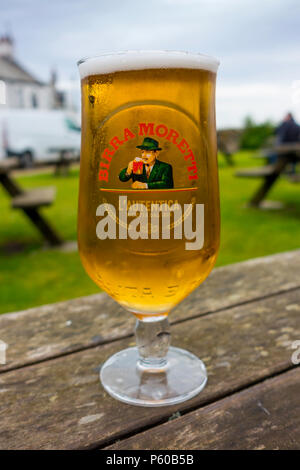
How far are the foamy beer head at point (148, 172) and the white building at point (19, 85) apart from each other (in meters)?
30.0

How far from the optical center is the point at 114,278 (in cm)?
79

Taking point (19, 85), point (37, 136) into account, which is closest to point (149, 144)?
point (37, 136)

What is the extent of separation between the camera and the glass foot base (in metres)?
0.78

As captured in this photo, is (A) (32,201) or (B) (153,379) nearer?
(B) (153,379)

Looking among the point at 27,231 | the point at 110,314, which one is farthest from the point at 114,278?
the point at 27,231

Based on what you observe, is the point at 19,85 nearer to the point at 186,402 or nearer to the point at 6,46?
the point at 6,46

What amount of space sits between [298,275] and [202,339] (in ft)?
1.49

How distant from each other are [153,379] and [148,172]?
380mm

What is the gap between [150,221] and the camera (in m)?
0.74

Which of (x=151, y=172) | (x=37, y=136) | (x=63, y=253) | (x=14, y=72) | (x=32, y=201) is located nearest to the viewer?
(x=151, y=172)

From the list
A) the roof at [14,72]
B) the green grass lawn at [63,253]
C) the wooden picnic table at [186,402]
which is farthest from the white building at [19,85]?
the wooden picnic table at [186,402]

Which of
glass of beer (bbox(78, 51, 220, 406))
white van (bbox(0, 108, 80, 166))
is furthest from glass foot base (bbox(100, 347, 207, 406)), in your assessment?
white van (bbox(0, 108, 80, 166))

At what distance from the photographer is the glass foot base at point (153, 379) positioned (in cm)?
78
